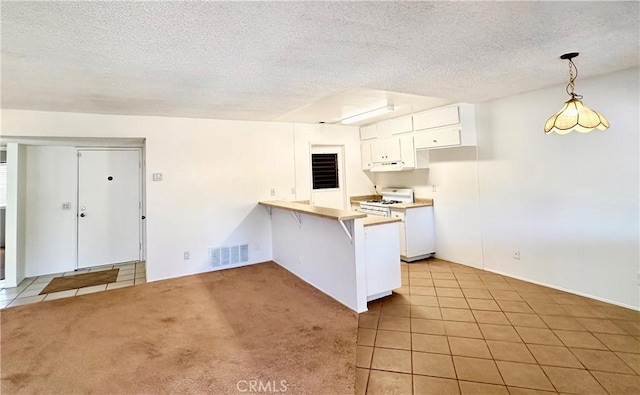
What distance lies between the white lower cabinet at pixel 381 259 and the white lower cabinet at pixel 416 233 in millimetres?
1272

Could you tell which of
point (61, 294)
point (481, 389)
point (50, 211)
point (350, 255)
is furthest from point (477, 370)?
point (50, 211)

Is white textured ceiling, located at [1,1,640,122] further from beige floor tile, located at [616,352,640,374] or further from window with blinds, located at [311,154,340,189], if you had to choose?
beige floor tile, located at [616,352,640,374]

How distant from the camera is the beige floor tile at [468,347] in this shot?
7.36 ft

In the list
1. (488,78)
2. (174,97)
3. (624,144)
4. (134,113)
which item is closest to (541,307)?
(624,144)

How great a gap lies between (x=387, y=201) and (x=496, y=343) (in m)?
3.31

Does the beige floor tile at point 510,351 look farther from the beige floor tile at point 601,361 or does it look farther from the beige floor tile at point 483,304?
the beige floor tile at point 483,304

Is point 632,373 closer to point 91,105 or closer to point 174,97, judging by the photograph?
point 174,97

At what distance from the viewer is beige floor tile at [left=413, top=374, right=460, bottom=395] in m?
1.87

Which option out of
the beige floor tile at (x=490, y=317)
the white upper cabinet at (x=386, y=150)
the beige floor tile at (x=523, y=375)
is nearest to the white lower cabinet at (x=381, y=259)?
the beige floor tile at (x=490, y=317)

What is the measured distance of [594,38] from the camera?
2.15 metres

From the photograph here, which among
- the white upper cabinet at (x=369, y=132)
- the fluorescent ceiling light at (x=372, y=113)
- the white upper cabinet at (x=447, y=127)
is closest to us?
the white upper cabinet at (x=447, y=127)

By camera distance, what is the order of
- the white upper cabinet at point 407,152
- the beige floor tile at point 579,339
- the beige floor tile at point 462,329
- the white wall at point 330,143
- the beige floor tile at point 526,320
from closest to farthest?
1. the beige floor tile at point 579,339
2. the beige floor tile at point 462,329
3. the beige floor tile at point 526,320
4. the white upper cabinet at point 407,152
5. the white wall at point 330,143

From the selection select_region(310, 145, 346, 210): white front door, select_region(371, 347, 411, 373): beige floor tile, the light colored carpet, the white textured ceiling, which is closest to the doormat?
the light colored carpet

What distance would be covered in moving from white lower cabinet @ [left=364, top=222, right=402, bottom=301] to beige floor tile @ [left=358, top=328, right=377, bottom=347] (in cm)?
53
